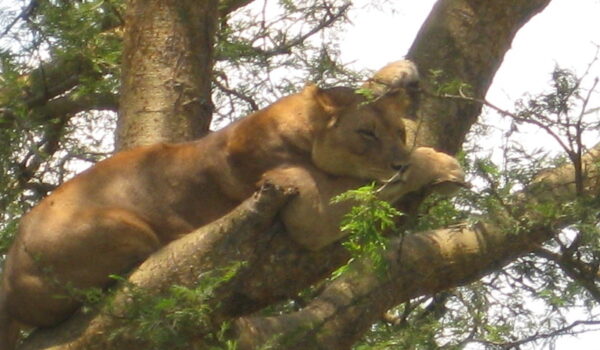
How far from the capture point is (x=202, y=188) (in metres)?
7.22

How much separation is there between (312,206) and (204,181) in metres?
0.90

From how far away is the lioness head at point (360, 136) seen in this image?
700 cm

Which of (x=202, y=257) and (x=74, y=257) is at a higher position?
(x=74, y=257)

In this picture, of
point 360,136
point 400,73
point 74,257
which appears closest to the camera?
point 74,257

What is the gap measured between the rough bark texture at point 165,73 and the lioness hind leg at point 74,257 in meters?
1.04

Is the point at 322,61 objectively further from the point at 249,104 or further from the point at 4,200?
the point at 4,200

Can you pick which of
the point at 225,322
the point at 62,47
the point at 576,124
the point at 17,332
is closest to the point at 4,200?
the point at 62,47

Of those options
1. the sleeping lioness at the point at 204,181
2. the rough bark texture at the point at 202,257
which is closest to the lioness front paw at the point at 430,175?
the sleeping lioness at the point at 204,181

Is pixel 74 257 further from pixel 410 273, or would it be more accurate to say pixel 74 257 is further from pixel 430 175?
pixel 430 175

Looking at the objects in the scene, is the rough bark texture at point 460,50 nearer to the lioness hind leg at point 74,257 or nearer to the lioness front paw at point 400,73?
the lioness front paw at point 400,73

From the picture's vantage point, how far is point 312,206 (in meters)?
6.55

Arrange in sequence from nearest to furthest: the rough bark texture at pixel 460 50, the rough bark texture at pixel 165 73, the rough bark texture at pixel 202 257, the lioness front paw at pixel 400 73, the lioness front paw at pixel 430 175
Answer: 1. the rough bark texture at pixel 202 257
2. the lioness front paw at pixel 430 175
3. the lioness front paw at pixel 400 73
4. the rough bark texture at pixel 460 50
5. the rough bark texture at pixel 165 73

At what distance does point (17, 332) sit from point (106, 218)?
30.0 inches

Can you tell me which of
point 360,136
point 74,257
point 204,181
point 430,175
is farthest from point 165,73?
point 430,175
